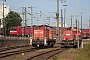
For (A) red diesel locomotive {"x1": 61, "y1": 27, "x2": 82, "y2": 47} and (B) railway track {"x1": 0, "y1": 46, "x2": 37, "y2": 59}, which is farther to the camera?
(A) red diesel locomotive {"x1": 61, "y1": 27, "x2": 82, "y2": 47}

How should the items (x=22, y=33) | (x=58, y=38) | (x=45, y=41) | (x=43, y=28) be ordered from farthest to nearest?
(x=22, y=33) < (x=58, y=38) < (x=43, y=28) < (x=45, y=41)

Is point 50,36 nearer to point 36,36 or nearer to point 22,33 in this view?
point 36,36

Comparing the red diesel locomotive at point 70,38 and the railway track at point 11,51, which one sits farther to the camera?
the red diesel locomotive at point 70,38

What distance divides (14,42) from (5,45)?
4480 millimetres

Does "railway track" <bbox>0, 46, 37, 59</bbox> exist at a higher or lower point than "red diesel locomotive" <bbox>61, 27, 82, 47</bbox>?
lower

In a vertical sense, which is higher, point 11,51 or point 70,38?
point 70,38

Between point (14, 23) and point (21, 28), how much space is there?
43.8 metres

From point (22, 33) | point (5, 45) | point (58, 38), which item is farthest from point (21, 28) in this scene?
point (5, 45)

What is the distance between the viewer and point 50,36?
3600 cm

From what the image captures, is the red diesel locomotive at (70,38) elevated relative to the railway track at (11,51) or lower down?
elevated

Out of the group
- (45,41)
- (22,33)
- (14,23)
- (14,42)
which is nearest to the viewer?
(45,41)

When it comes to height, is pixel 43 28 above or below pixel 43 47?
above

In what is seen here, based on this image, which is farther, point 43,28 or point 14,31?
point 14,31

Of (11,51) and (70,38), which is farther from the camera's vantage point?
(70,38)
